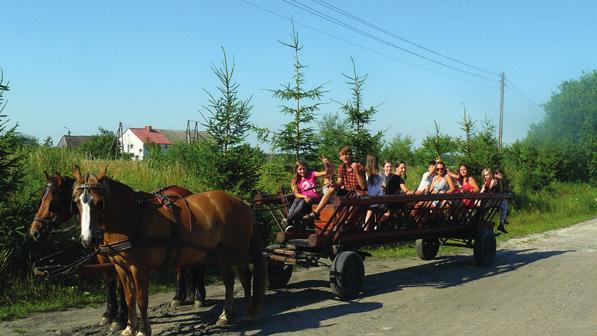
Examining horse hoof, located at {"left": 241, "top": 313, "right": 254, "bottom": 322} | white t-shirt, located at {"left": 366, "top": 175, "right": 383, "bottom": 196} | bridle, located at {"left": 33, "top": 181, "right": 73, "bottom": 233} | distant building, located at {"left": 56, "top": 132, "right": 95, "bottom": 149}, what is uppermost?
distant building, located at {"left": 56, "top": 132, "right": 95, "bottom": 149}

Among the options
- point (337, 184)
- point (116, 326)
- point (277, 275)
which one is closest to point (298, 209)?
point (337, 184)

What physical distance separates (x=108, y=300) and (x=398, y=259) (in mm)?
6539

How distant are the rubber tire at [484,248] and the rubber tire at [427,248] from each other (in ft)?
3.43

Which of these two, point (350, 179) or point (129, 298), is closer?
point (129, 298)

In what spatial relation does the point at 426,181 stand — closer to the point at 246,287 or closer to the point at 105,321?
the point at 246,287

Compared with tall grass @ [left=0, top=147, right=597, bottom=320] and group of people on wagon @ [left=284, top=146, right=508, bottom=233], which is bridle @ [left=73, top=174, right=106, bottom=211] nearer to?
tall grass @ [left=0, top=147, right=597, bottom=320]

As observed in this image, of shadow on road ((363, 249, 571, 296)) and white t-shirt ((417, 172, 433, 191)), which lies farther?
white t-shirt ((417, 172, 433, 191))

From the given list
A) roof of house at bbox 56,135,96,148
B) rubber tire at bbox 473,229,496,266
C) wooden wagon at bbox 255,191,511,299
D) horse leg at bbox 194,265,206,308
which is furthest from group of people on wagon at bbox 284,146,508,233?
roof of house at bbox 56,135,96,148

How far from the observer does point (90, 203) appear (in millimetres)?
4988

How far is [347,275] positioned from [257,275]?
142 cm

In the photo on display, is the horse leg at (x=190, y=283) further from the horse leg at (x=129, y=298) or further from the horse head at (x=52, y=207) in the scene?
the horse head at (x=52, y=207)

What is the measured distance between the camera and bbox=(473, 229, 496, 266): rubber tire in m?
9.92

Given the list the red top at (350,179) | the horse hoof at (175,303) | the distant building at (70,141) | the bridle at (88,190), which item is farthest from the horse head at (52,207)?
the distant building at (70,141)

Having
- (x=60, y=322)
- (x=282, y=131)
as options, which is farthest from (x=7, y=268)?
(x=282, y=131)
